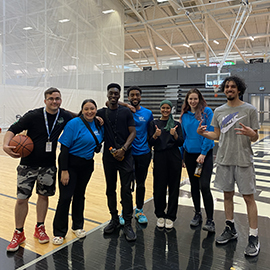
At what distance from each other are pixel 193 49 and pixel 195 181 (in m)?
24.5

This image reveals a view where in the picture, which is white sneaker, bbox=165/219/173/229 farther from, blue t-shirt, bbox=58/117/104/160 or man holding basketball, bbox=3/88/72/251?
man holding basketball, bbox=3/88/72/251

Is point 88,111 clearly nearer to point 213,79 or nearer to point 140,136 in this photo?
point 140,136

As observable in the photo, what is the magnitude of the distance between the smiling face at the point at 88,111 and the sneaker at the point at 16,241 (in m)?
1.31

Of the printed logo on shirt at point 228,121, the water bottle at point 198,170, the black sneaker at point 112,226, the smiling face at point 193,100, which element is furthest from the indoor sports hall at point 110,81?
the smiling face at point 193,100

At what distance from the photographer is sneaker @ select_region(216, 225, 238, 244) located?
8.63 feet

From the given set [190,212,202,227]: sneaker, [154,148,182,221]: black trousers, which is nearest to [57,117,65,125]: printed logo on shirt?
[154,148,182,221]: black trousers

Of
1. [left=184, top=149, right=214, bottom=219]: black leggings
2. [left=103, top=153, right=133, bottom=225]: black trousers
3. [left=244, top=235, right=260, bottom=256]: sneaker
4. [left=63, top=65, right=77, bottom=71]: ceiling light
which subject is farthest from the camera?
[left=63, top=65, right=77, bottom=71]: ceiling light

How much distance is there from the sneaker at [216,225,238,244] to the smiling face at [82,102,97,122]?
1.78 metres

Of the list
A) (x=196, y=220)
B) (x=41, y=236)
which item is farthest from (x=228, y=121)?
(x=41, y=236)

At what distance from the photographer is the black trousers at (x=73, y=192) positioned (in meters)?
2.56

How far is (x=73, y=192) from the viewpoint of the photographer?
263cm

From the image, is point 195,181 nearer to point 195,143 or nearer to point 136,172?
point 195,143

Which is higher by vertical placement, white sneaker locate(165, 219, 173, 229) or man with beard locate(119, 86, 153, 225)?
man with beard locate(119, 86, 153, 225)

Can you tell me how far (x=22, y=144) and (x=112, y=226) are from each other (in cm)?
131
